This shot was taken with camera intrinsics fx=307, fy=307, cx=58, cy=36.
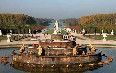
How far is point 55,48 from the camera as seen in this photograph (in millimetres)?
30234

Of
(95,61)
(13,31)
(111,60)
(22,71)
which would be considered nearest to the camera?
(22,71)

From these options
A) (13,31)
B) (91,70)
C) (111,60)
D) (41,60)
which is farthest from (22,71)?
(13,31)

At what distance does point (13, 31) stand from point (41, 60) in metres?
49.8

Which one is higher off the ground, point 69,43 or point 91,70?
point 69,43

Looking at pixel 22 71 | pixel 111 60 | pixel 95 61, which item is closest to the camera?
pixel 22 71

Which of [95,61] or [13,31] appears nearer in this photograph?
[95,61]

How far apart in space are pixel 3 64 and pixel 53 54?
4803 millimetres

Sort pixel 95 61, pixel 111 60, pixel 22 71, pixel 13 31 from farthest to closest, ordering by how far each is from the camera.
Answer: pixel 13 31
pixel 111 60
pixel 95 61
pixel 22 71

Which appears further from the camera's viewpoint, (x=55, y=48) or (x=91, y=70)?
(x=55, y=48)

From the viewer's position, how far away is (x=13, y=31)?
7619 cm

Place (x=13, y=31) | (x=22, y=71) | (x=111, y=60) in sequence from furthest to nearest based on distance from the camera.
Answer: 1. (x=13, y=31)
2. (x=111, y=60)
3. (x=22, y=71)

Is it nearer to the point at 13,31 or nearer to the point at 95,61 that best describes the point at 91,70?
the point at 95,61

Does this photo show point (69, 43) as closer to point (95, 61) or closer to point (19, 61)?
point (95, 61)

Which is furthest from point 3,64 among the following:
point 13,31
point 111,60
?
point 13,31
